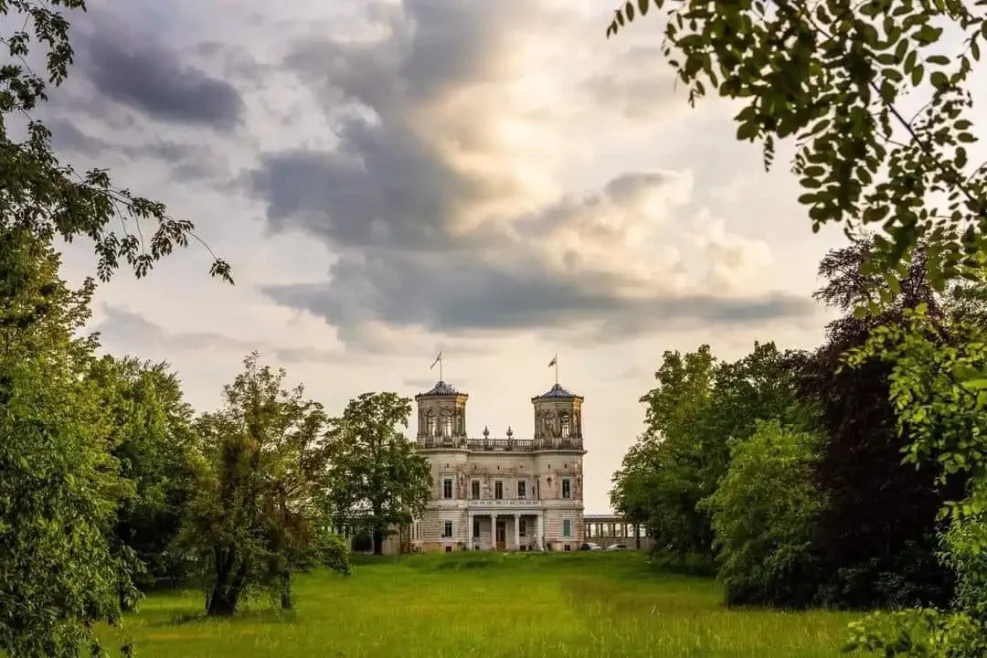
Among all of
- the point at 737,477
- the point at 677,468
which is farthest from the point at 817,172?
the point at 677,468

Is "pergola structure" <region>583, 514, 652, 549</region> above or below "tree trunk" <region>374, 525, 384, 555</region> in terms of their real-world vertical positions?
above

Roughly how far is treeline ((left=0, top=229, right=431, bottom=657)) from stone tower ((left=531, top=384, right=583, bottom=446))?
1024 inches

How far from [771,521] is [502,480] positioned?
6403cm

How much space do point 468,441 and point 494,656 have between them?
7518 centimetres

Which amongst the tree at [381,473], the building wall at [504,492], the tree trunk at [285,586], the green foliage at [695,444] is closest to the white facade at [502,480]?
the building wall at [504,492]

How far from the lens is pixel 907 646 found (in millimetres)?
6492

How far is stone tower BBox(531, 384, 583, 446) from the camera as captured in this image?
9262 cm

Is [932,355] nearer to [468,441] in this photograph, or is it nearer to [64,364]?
[64,364]

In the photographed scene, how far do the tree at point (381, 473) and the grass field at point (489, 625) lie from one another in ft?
65.5

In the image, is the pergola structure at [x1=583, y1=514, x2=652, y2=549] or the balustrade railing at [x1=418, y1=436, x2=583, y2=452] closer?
the balustrade railing at [x1=418, y1=436, x2=583, y2=452]

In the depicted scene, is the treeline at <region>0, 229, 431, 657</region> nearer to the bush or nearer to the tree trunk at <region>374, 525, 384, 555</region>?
the tree trunk at <region>374, 525, 384, 555</region>

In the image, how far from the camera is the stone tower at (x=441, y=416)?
90.9 m

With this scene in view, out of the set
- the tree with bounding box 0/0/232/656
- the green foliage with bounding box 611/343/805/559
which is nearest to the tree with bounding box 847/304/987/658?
the tree with bounding box 0/0/232/656

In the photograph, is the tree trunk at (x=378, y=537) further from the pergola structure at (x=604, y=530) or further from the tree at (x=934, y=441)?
the tree at (x=934, y=441)
